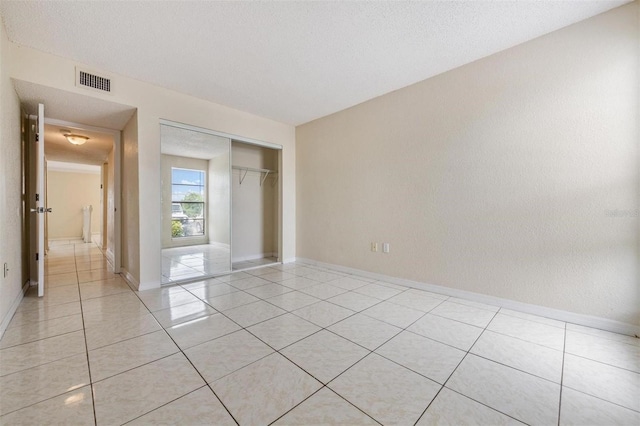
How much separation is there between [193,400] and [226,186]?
10.7 ft

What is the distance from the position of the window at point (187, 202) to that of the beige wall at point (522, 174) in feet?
8.74

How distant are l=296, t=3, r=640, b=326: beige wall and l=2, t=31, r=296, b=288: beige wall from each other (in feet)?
8.34

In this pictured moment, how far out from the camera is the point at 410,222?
11.0 feet

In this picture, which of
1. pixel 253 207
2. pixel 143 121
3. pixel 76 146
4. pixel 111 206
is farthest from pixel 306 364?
pixel 76 146

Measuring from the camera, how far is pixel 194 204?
3.96 metres

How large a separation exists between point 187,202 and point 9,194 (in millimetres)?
1749

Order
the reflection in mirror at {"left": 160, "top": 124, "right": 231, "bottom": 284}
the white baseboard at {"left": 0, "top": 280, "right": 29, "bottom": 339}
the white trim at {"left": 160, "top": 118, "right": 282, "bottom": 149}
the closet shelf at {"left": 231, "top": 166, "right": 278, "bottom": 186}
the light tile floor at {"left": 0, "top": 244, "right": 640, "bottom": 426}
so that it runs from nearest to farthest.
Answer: the light tile floor at {"left": 0, "top": 244, "right": 640, "bottom": 426}, the white baseboard at {"left": 0, "top": 280, "right": 29, "bottom": 339}, the white trim at {"left": 160, "top": 118, "right": 282, "bottom": 149}, the reflection in mirror at {"left": 160, "top": 124, "right": 231, "bottom": 284}, the closet shelf at {"left": 231, "top": 166, "right": 278, "bottom": 186}

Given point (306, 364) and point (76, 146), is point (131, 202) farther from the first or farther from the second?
point (306, 364)

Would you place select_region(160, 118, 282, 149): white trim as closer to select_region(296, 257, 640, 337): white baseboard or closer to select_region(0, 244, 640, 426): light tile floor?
select_region(0, 244, 640, 426): light tile floor

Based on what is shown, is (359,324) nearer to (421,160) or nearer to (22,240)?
(421,160)

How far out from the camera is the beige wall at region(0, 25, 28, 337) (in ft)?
6.93

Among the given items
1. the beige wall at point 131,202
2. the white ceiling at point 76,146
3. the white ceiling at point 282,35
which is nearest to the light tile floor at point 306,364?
the beige wall at point 131,202

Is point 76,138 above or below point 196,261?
above

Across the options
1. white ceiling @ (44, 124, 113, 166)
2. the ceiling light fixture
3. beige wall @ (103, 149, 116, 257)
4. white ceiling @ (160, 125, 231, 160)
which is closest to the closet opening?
white ceiling @ (160, 125, 231, 160)
